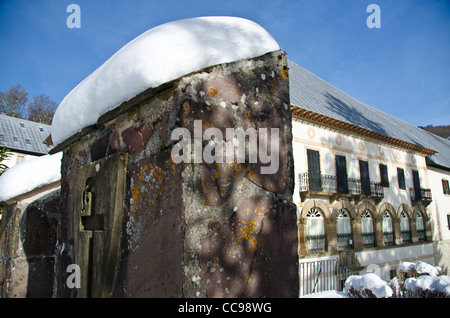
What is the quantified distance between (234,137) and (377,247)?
657 inches

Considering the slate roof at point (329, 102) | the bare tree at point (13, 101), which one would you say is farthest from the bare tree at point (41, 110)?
the slate roof at point (329, 102)

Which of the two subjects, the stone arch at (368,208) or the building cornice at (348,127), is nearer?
the building cornice at (348,127)

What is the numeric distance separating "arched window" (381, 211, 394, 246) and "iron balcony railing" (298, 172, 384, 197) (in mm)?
1541

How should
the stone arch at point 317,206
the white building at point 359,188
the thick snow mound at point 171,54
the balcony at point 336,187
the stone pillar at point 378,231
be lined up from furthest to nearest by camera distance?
1. the stone pillar at point 378,231
2. the white building at point 359,188
3. the balcony at point 336,187
4. the stone arch at point 317,206
5. the thick snow mound at point 171,54

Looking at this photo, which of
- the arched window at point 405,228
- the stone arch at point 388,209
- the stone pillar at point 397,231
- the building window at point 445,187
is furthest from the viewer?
the building window at point 445,187

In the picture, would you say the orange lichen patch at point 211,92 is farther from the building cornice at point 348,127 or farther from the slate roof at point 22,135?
the slate roof at point 22,135

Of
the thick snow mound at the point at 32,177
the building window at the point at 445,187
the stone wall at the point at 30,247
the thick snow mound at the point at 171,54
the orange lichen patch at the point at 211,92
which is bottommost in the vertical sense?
the stone wall at the point at 30,247

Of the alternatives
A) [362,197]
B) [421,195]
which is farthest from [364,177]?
[421,195]

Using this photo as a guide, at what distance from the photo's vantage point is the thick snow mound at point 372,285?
7025mm

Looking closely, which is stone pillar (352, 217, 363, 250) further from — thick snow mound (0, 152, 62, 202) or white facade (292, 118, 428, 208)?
thick snow mound (0, 152, 62, 202)

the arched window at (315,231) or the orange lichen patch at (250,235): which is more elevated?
the orange lichen patch at (250,235)

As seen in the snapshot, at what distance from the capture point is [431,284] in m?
7.11

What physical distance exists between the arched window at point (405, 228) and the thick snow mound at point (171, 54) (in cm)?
2005

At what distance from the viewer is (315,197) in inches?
511
